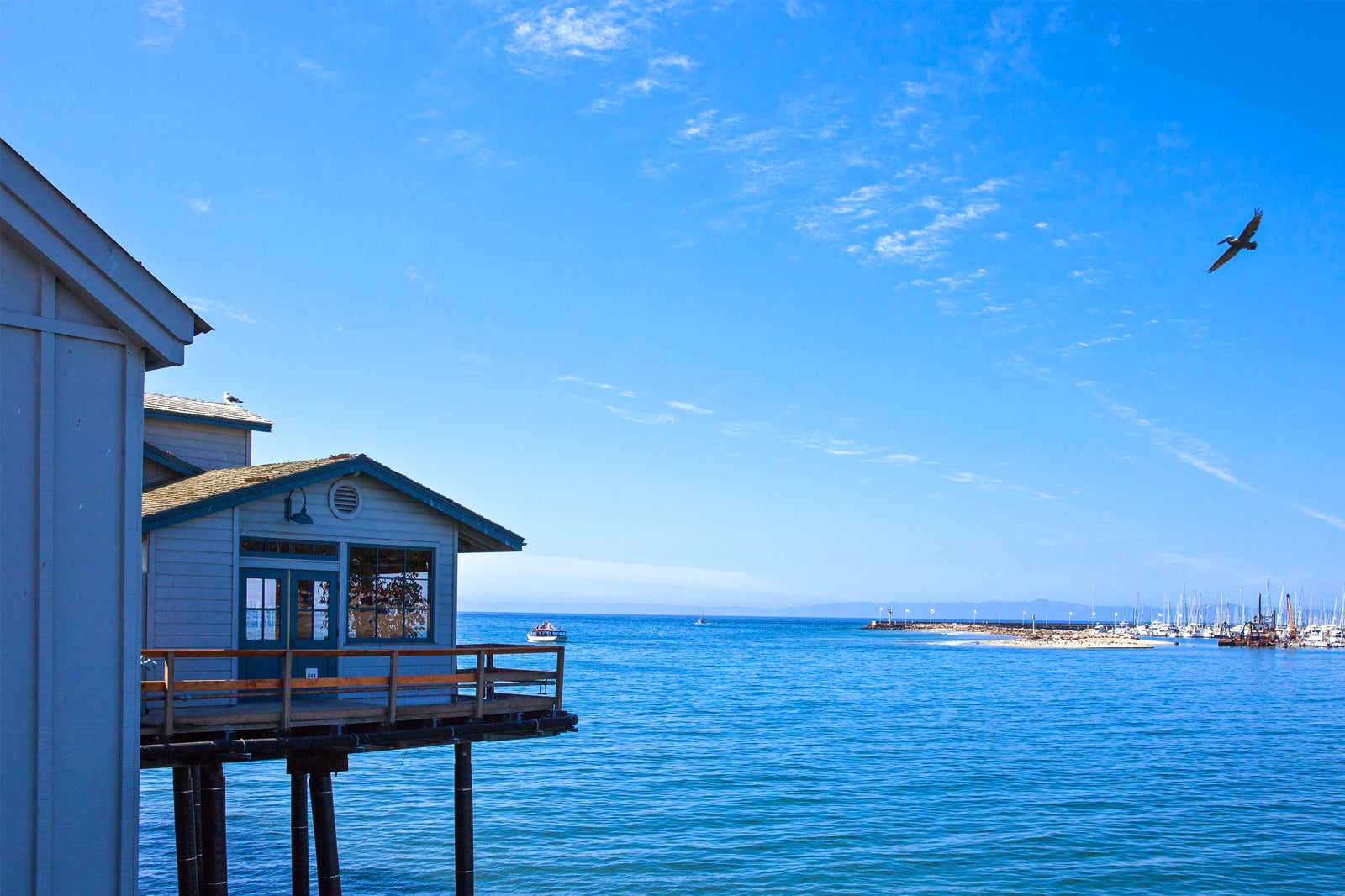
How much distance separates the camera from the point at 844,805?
34.2 m

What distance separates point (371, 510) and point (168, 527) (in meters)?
3.15

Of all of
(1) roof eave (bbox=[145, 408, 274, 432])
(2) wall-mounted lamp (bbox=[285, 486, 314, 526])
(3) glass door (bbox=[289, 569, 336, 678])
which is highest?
(1) roof eave (bbox=[145, 408, 274, 432])

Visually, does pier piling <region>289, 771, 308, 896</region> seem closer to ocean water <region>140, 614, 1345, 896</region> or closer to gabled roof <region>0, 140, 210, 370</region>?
ocean water <region>140, 614, 1345, 896</region>

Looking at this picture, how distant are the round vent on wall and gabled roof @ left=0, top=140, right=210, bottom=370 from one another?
332 inches

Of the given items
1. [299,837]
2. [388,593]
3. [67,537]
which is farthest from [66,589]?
[299,837]

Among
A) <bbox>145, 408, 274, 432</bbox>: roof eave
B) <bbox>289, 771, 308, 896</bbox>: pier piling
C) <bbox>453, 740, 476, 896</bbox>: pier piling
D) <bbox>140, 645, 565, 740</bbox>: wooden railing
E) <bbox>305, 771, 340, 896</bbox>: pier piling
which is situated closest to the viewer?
<bbox>140, 645, 565, 740</bbox>: wooden railing

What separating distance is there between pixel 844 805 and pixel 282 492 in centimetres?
2285

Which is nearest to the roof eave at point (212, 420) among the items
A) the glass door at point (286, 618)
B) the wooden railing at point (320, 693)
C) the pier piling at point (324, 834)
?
the glass door at point (286, 618)

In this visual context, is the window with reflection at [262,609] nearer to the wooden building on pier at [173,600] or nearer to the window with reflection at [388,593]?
the wooden building on pier at [173,600]

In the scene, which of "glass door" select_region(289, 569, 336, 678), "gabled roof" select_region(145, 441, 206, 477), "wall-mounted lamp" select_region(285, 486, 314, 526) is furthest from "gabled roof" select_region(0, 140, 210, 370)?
"gabled roof" select_region(145, 441, 206, 477)

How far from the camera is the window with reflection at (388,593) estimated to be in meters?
18.0

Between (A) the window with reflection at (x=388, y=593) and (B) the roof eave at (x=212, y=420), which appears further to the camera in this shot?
(B) the roof eave at (x=212, y=420)

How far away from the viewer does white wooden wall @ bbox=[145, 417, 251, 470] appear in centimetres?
2367

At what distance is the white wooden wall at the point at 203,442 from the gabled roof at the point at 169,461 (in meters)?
1.36
